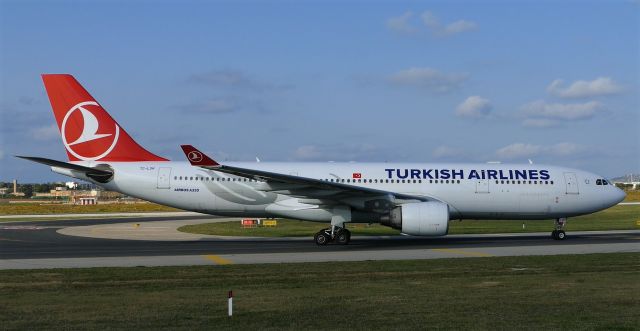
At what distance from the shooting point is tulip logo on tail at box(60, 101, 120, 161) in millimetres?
28897

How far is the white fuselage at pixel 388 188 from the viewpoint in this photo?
92.2 feet

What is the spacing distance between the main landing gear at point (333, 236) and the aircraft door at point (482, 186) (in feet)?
19.6

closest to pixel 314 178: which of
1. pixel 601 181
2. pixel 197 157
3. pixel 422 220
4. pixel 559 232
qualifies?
pixel 422 220

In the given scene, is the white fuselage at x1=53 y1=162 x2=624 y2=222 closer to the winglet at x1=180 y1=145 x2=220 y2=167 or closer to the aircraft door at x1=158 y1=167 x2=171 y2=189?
the aircraft door at x1=158 y1=167 x2=171 y2=189

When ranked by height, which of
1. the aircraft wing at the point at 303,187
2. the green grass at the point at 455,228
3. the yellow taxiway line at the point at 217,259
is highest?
the aircraft wing at the point at 303,187

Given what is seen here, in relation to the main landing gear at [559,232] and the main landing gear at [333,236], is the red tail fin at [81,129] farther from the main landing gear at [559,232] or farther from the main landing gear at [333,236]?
the main landing gear at [559,232]

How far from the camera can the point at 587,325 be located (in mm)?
10758

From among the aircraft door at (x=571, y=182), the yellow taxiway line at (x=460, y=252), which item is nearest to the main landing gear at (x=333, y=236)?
the yellow taxiway line at (x=460, y=252)

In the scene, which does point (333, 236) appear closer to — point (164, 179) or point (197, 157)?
point (197, 157)

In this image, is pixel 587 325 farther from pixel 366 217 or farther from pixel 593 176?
pixel 593 176

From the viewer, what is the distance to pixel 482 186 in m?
29.1

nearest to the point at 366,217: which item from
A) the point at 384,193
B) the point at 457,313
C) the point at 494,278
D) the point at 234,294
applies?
the point at 384,193

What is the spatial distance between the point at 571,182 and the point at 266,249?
44.9 ft

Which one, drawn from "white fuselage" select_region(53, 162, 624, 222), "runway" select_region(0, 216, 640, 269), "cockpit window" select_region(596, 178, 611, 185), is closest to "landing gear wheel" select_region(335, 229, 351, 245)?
"runway" select_region(0, 216, 640, 269)
